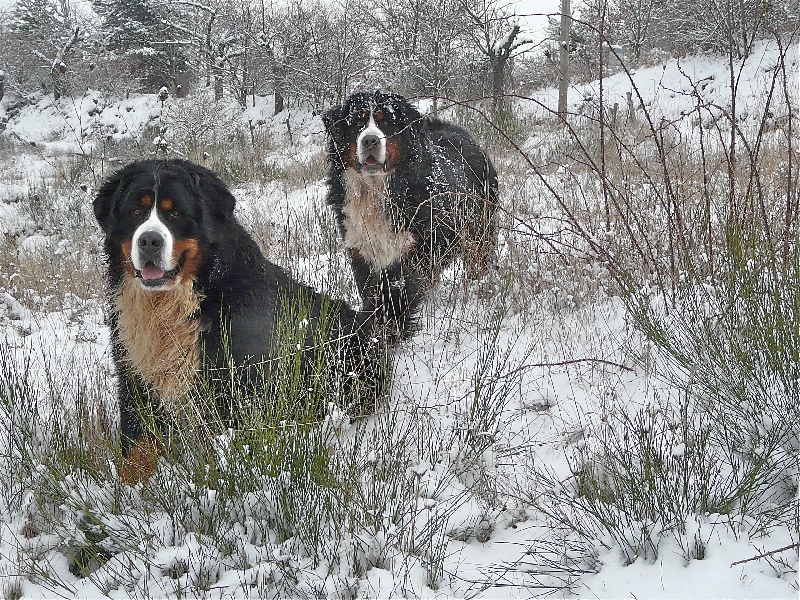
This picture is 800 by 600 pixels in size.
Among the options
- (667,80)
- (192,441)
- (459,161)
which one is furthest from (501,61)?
(192,441)

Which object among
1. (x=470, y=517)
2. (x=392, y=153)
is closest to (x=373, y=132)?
(x=392, y=153)

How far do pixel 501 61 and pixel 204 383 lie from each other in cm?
1305

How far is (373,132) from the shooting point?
431 centimetres

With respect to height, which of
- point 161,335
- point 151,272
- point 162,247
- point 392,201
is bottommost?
point 161,335

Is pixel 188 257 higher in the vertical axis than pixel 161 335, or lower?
higher

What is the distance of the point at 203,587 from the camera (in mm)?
1896

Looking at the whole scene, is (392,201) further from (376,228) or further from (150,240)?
(150,240)

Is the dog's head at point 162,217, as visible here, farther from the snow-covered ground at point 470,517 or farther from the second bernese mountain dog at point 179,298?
the snow-covered ground at point 470,517

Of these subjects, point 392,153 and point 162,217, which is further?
point 392,153

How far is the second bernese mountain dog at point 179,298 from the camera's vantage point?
103 inches

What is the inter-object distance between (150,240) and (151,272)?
6.2 inches

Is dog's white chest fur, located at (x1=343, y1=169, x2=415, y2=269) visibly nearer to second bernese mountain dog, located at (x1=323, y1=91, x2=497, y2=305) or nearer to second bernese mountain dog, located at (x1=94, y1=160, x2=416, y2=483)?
second bernese mountain dog, located at (x1=323, y1=91, x2=497, y2=305)

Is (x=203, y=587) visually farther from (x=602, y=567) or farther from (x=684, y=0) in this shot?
(x=684, y=0)

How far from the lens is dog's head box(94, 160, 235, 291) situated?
8.67 feet
